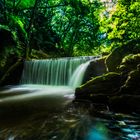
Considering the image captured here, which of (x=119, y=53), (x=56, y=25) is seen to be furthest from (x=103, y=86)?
(x=56, y=25)

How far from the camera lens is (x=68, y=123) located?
603cm

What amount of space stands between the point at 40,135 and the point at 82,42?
2907cm

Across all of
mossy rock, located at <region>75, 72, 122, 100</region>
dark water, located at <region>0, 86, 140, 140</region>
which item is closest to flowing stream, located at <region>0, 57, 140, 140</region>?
dark water, located at <region>0, 86, 140, 140</region>

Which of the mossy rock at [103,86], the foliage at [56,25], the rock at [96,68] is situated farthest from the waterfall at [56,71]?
the mossy rock at [103,86]

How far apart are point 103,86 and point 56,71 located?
371 inches

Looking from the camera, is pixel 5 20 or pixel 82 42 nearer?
pixel 5 20

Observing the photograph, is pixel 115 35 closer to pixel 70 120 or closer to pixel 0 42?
pixel 70 120

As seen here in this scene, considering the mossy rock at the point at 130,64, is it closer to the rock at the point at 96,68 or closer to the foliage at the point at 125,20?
the foliage at the point at 125,20

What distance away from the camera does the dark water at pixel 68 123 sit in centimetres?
508

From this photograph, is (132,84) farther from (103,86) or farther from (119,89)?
(103,86)

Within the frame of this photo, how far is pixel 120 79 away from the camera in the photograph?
8312 millimetres

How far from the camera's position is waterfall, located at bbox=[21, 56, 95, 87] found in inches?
609

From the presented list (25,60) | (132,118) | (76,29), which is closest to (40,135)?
(132,118)

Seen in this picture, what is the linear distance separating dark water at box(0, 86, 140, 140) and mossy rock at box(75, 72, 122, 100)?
0.54 m
